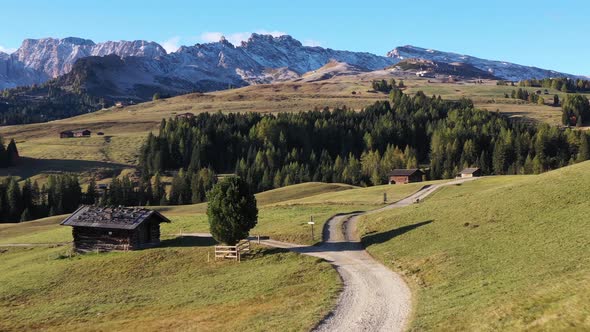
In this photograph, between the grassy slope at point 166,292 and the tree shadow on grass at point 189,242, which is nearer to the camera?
the grassy slope at point 166,292

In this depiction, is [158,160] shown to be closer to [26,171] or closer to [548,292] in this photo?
[26,171]

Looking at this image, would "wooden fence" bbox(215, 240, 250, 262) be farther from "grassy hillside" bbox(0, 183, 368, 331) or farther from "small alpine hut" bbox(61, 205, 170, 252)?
"small alpine hut" bbox(61, 205, 170, 252)

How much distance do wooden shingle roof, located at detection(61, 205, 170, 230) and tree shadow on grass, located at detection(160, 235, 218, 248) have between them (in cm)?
354

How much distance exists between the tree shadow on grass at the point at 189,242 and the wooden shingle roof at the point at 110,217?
3.54 m

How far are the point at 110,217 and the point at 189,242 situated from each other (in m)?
10.1

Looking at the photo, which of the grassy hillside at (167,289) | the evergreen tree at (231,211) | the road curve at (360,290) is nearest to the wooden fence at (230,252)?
the evergreen tree at (231,211)

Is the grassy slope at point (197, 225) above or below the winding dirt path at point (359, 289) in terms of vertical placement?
below

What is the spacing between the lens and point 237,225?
53.2 meters

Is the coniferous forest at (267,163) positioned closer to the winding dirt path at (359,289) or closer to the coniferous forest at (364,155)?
the coniferous forest at (364,155)

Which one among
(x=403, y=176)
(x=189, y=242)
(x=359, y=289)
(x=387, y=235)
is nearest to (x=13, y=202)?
(x=189, y=242)

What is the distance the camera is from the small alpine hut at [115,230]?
61.5 meters

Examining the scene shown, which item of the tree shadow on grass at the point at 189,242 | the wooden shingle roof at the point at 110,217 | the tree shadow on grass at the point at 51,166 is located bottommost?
the tree shadow on grass at the point at 51,166

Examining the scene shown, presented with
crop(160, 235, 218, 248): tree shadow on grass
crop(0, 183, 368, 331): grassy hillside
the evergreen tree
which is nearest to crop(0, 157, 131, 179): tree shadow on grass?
crop(0, 183, 368, 331): grassy hillside

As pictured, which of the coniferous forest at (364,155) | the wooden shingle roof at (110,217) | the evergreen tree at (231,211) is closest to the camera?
the evergreen tree at (231,211)
